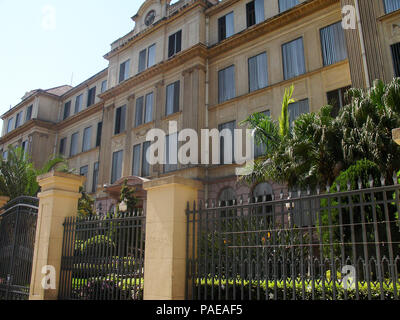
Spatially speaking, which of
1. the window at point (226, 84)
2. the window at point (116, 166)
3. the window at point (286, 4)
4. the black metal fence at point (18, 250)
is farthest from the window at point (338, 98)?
the window at point (116, 166)

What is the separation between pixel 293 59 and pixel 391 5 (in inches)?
194

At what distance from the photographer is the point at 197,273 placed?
221 inches

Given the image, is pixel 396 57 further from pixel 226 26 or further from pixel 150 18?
pixel 150 18

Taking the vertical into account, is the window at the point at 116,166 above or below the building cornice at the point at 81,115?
below

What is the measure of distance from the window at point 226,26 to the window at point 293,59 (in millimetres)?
4028

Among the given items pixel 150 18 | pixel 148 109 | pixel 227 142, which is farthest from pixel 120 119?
pixel 227 142

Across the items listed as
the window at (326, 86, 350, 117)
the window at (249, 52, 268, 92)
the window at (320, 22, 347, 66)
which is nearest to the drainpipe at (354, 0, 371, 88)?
the window at (320, 22, 347, 66)

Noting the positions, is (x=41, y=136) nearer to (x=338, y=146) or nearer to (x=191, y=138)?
(x=191, y=138)

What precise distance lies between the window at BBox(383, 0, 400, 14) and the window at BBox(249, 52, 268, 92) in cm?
627

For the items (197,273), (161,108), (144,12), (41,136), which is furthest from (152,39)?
(197,273)

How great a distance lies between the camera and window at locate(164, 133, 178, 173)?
70.3 feet

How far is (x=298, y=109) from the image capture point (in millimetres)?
18000

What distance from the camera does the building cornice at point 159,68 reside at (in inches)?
865

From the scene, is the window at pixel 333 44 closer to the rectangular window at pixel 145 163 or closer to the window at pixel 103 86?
the rectangular window at pixel 145 163
